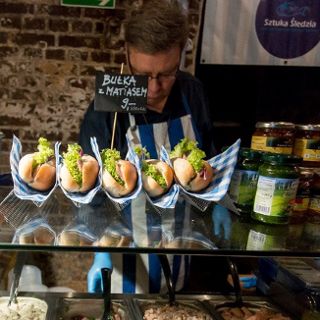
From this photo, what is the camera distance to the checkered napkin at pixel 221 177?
0.98 m

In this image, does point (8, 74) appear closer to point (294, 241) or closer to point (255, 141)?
point (255, 141)

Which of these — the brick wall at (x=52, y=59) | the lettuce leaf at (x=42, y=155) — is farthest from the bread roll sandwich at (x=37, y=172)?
the brick wall at (x=52, y=59)

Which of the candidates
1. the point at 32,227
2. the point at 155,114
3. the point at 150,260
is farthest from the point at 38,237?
the point at 155,114

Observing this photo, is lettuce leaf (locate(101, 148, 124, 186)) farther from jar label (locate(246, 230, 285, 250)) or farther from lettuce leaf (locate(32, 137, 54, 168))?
jar label (locate(246, 230, 285, 250))

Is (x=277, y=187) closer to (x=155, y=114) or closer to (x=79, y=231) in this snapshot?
(x=79, y=231)

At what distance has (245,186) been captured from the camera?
1.03 m

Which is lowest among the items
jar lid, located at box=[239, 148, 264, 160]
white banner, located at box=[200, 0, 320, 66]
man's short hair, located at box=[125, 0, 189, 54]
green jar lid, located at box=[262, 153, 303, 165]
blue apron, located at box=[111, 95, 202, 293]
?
blue apron, located at box=[111, 95, 202, 293]

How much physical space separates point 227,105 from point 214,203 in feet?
4.76

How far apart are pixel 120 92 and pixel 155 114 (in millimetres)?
711

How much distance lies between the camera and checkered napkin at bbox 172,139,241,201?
982 mm

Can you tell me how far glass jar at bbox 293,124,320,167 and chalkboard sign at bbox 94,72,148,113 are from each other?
0.43m

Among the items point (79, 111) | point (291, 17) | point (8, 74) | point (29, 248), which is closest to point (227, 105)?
point (291, 17)

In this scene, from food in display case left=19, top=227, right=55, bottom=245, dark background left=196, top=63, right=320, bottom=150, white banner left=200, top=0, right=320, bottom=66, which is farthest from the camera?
dark background left=196, top=63, right=320, bottom=150

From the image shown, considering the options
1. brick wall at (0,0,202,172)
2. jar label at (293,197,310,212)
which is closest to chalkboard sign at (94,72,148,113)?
jar label at (293,197,310,212)
